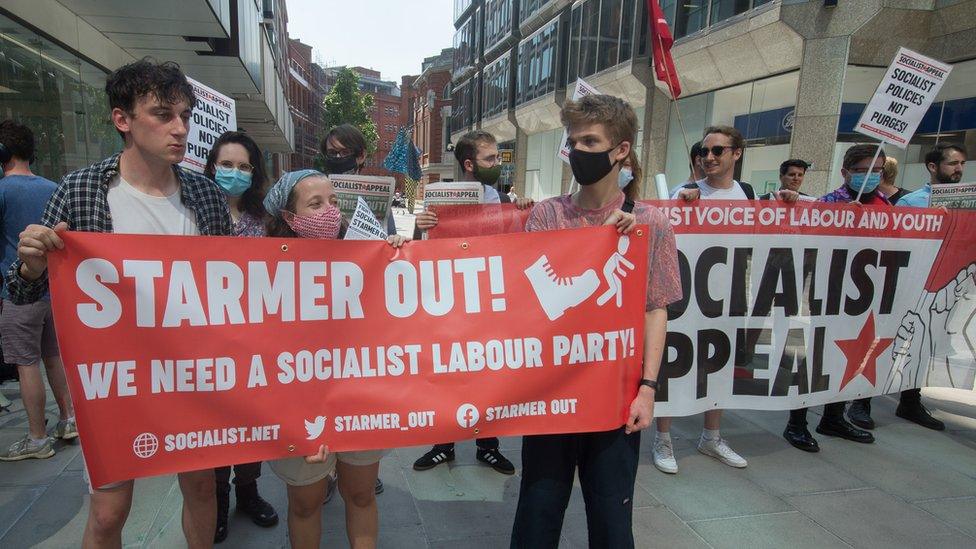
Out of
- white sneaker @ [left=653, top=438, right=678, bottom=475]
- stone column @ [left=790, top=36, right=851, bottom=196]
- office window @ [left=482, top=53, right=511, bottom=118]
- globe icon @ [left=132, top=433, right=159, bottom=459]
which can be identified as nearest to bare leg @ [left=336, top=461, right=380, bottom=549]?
globe icon @ [left=132, top=433, right=159, bottom=459]

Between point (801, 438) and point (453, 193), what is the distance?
3.04 m

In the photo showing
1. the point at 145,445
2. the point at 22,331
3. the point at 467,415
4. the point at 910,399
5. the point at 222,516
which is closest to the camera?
the point at 145,445

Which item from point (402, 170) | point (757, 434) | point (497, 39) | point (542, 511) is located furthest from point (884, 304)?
point (497, 39)

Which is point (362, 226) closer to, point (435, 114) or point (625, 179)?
point (625, 179)

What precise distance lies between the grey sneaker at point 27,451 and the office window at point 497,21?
33364 mm

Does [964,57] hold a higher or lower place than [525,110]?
lower

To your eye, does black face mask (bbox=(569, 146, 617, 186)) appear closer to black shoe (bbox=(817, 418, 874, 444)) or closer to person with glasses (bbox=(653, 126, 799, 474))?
person with glasses (bbox=(653, 126, 799, 474))

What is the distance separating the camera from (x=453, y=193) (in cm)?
318

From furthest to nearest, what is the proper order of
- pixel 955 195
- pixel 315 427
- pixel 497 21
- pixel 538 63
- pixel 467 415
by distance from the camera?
pixel 497 21 → pixel 538 63 → pixel 955 195 → pixel 467 415 → pixel 315 427

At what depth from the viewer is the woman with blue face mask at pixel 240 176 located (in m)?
2.86

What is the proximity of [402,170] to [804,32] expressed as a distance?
10.6 metres

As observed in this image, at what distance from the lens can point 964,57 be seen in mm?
9859

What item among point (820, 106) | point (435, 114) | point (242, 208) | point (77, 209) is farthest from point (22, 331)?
point (435, 114)

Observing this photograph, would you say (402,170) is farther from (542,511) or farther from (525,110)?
(525,110)
